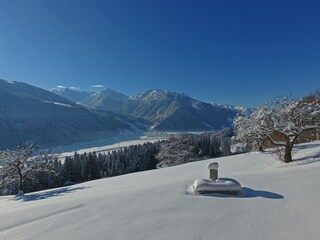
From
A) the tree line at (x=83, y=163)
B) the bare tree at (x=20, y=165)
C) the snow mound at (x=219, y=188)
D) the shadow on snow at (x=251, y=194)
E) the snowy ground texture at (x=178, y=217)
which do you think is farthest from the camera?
the tree line at (x=83, y=163)

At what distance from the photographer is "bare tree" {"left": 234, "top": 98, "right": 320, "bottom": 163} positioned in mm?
16609

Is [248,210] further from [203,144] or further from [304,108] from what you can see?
[203,144]

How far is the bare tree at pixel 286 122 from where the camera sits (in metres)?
16.6

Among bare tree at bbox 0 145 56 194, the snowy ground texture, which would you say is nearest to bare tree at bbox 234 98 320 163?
the snowy ground texture

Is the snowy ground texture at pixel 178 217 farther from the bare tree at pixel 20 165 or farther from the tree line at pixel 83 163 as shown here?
the bare tree at pixel 20 165

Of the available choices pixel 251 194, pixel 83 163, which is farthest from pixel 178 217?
pixel 83 163

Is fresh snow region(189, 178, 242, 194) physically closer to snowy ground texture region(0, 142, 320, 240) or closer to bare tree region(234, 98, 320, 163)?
snowy ground texture region(0, 142, 320, 240)

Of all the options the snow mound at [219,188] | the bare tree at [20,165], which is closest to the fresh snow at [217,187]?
the snow mound at [219,188]

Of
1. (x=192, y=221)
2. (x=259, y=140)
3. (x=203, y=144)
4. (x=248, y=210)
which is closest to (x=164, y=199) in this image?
(x=192, y=221)

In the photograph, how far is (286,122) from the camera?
1686cm

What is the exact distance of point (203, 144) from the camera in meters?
95.7

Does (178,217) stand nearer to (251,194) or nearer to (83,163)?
(251,194)

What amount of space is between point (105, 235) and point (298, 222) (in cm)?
415

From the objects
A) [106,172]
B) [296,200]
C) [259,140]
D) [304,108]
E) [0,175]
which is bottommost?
[106,172]
